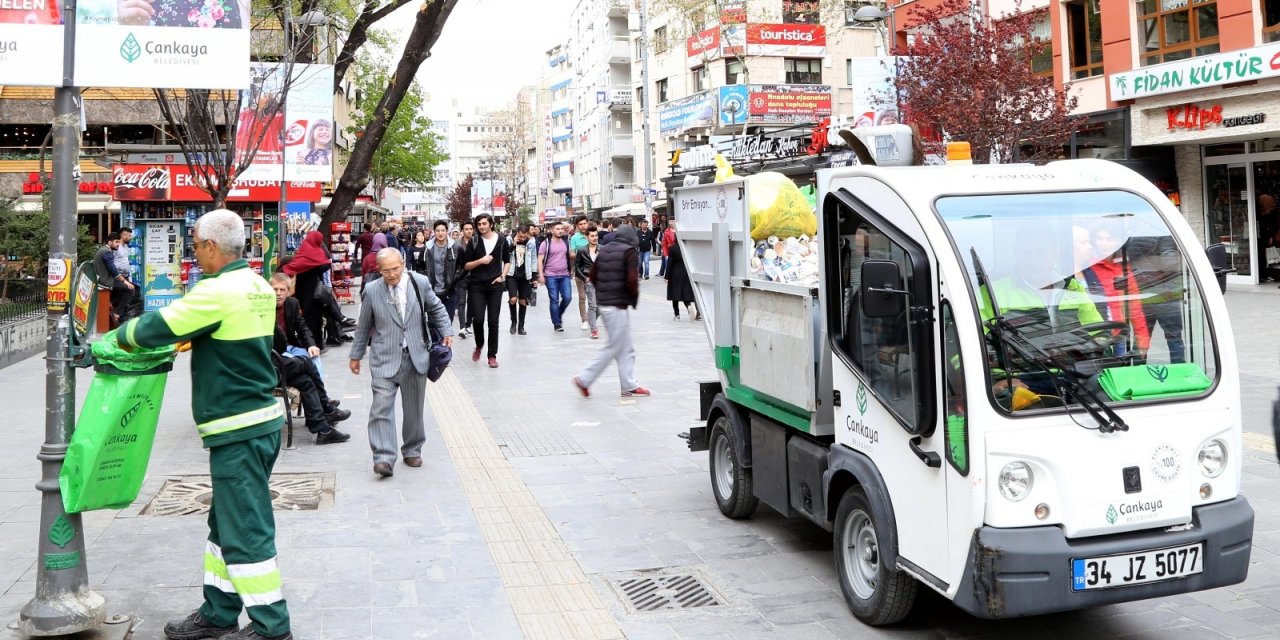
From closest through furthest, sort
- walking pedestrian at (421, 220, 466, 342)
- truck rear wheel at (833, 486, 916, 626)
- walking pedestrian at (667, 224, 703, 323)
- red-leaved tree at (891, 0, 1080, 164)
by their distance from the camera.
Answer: truck rear wheel at (833, 486, 916, 626), walking pedestrian at (421, 220, 466, 342), walking pedestrian at (667, 224, 703, 323), red-leaved tree at (891, 0, 1080, 164)

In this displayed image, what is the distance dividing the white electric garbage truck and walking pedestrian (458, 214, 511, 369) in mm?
9553

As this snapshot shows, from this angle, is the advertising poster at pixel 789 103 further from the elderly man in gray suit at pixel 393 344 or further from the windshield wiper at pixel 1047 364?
the windshield wiper at pixel 1047 364

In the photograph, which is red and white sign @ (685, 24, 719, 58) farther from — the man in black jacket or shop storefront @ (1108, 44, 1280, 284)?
the man in black jacket

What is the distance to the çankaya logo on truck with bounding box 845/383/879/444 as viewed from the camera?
5.11 m

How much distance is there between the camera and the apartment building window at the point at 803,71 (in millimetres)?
52656

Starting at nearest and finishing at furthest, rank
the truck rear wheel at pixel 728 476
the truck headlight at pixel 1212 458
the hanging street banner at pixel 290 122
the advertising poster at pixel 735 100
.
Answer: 1. the truck headlight at pixel 1212 458
2. the truck rear wheel at pixel 728 476
3. the hanging street banner at pixel 290 122
4. the advertising poster at pixel 735 100

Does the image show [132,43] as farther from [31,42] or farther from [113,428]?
[113,428]

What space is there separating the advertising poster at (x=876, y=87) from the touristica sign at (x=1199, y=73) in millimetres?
4351

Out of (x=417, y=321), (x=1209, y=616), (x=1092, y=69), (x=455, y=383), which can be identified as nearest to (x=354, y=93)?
(x=1092, y=69)

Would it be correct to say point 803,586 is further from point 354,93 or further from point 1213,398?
point 354,93

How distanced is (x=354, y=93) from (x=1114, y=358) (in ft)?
208

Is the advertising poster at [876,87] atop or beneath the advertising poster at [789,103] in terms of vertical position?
beneath

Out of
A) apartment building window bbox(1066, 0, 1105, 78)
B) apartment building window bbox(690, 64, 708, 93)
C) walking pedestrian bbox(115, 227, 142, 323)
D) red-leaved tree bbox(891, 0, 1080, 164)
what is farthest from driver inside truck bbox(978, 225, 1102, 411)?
apartment building window bbox(690, 64, 708, 93)

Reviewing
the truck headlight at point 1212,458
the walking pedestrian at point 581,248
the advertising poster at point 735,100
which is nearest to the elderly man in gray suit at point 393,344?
the truck headlight at point 1212,458
